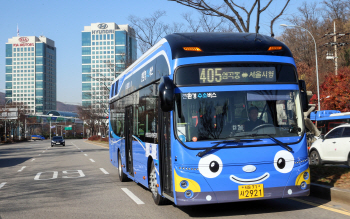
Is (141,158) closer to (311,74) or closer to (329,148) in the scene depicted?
(329,148)

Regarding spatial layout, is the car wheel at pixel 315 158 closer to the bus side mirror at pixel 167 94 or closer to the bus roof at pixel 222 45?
the bus roof at pixel 222 45

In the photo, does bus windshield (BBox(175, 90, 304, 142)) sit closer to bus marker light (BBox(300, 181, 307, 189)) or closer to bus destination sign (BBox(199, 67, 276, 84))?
bus destination sign (BBox(199, 67, 276, 84))

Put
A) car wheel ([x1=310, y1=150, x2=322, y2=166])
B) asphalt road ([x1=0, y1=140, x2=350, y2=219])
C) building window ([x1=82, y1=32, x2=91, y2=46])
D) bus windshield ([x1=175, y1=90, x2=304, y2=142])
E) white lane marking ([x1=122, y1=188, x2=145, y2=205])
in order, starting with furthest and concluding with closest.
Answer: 1. building window ([x1=82, y1=32, x2=91, y2=46])
2. car wheel ([x1=310, y1=150, x2=322, y2=166])
3. white lane marking ([x1=122, y1=188, x2=145, y2=205])
4. asphalt road ([x1=0, y1=140, x2=350, y2=219])
5. bus windshield ([x1=175, y1=90, x2=304, y2=142])

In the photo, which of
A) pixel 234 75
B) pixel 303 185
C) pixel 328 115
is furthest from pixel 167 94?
pixel 328 115

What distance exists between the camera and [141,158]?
31.1 ft

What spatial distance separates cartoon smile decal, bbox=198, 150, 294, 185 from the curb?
175 cm

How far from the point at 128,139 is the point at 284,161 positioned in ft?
18.2

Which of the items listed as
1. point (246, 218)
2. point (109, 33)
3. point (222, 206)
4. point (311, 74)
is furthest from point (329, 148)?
point (109, 33)

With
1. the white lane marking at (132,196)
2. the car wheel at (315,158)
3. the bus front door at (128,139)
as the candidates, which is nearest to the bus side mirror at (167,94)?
the white lane marking at (132,196)

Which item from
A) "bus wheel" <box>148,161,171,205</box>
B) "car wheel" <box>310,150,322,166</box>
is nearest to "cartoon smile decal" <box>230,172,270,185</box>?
"bus wheel" <box>148,161,171,205</box>

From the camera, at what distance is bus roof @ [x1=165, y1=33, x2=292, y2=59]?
7078 mm

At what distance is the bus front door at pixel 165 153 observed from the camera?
7.11m

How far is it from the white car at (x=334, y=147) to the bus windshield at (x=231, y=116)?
8649mm

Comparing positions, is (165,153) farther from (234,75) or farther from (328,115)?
(328,115)
